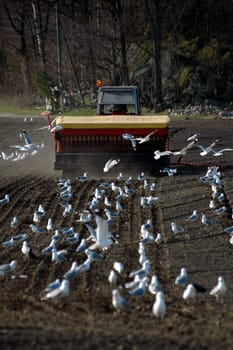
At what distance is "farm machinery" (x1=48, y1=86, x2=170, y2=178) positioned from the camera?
1545 centimetres

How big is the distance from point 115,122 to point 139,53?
23.8 metres

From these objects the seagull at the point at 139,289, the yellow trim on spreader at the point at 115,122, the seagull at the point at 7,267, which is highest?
the yellow trim on spreader at the point at 115,122

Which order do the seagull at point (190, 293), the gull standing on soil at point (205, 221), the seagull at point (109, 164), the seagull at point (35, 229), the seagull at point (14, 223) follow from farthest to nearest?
the seagull at point (109, 164) → the seagull at point (14, 223) → the gull standing on soil at point (205, 221) → the seagull at point (35, 229) → the seagull at point (190, 293)

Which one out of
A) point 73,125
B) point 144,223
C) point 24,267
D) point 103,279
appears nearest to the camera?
point 103,279

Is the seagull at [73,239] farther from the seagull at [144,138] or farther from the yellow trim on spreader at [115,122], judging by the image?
the yellow trim on spreader at [115,122]

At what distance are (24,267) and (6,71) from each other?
1488 inches

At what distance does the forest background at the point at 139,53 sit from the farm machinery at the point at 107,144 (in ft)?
61.2

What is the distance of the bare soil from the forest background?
59.6 feet

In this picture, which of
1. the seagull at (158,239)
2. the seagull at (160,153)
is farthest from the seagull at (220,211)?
the seagull at (160,153)

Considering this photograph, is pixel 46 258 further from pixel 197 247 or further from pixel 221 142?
pixel 221 142

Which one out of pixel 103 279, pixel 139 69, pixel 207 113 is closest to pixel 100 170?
pixel 103 279

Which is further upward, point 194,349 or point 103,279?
point 194,349

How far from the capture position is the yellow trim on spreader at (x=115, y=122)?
50.4ft

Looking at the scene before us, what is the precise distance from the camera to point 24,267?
30.4ft
